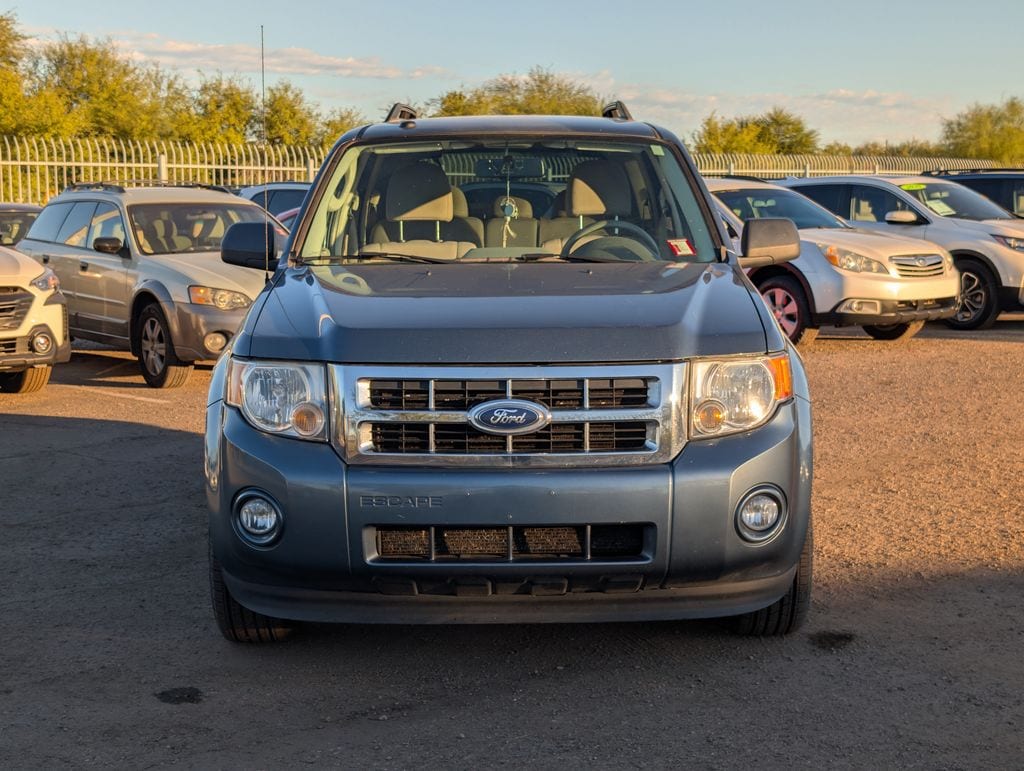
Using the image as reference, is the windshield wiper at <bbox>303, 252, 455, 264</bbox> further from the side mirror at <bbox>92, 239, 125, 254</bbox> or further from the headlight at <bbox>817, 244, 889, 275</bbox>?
the headlight at <bbox>817, 244, 889, 275</bbox>

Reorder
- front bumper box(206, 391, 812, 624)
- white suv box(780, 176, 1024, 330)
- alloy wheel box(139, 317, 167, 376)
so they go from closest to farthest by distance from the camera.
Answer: front bumper box(206, 391, 812, 624) → alloy wheel box(139, 317, 167, 376) → white suv box(780, 176, 1024, 330)

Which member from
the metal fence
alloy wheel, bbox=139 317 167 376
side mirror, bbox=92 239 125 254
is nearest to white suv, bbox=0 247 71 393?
alloy wheel, bbox=139 317 167 376

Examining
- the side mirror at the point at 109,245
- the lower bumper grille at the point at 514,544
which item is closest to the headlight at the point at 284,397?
the lower bumper grille at the point at 514,544

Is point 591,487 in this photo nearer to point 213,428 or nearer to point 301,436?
point 301,436

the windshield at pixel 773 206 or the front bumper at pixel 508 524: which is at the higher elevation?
the windshield at pixel 773 206

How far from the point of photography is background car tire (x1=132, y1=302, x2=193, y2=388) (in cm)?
1129

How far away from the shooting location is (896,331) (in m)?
14.7

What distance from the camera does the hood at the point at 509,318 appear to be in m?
4.16

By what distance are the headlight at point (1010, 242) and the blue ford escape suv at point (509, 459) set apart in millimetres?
11840

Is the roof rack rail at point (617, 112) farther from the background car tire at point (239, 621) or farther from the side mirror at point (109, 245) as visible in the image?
the side mirror at point (109, 245)

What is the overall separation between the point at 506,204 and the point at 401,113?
124 centimetres

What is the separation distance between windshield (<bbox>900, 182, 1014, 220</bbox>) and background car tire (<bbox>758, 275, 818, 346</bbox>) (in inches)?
131

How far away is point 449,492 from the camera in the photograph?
160 inches

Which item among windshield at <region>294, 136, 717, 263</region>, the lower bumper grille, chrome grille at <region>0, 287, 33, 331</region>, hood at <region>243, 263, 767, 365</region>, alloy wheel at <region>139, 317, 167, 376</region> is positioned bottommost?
alloy wheel at <region>139, 317, 167, 376</region>
